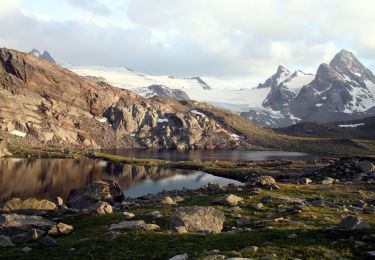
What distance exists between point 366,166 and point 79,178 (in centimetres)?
7320

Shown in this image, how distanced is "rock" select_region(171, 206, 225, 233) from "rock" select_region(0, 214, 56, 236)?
1350 cm

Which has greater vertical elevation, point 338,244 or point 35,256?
point 338,244

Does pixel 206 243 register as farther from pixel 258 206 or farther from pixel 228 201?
pixel 228 201

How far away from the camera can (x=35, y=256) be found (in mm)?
31281

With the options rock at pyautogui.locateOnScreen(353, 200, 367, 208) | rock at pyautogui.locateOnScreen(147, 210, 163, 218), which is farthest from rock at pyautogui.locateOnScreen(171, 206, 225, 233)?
rock at pyautogui.locateOnScreen(353, 200, 367, 208)

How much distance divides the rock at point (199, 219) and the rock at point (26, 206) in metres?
26.5

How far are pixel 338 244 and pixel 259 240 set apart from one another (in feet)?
17.2

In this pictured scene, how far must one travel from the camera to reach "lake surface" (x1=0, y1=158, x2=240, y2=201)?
101062 mm

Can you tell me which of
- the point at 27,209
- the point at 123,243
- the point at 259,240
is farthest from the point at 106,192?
the point at 259,240

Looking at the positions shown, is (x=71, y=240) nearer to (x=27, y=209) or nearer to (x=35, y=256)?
(x=35, y=256)

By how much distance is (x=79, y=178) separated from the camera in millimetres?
123188

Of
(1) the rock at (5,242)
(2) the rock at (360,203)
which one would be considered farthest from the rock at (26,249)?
(2) the rock at (360,203)

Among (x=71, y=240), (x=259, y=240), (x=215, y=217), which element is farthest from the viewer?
(x=215, y=217)

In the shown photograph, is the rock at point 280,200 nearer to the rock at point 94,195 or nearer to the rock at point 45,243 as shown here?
the rock at point 94,195
